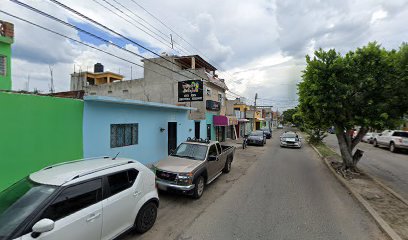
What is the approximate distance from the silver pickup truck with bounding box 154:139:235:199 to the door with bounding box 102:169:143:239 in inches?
75.9

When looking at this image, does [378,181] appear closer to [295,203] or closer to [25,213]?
[295,203]

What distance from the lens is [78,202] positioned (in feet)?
11.0

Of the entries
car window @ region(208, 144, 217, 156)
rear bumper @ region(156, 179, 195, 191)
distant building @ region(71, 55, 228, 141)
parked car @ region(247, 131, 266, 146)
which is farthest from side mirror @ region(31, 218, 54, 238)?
parked car @ region(247, 131, 266, 146)

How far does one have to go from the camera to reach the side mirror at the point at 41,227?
2.62 meters

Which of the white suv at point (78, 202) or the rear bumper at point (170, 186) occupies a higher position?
the white suv at point (78, 202)

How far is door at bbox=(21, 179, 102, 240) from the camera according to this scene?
2.97m

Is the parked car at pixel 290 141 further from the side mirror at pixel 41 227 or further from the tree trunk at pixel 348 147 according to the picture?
the side mirror at pixel 41 227

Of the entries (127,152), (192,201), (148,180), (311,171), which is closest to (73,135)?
(127,152)

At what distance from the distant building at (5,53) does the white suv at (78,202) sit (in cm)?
1015

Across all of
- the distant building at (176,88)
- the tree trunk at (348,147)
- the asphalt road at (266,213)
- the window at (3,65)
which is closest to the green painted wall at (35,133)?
the asphalt road at (266,213)

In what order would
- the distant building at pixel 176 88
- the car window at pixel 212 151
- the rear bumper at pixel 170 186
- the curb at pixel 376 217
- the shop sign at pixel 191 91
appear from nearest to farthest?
the curb at pixel 376 217, the rear bumper at pixel 170 186, the car window at pixel 212 151, the shop sign at pixel 191 91, the distant building at pixel 176 88

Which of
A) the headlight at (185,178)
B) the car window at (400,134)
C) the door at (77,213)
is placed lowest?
the headlight at (185,178)

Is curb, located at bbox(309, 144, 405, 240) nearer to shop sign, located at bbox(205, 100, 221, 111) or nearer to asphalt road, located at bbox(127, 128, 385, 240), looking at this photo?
asphalt road, located at bbox(127, 128, 385, 240)

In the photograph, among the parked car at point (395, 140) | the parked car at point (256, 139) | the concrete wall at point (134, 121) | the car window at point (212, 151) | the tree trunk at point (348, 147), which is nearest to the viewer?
the concrete wall at point (134, 121)
